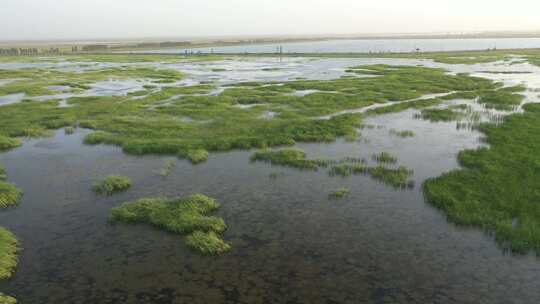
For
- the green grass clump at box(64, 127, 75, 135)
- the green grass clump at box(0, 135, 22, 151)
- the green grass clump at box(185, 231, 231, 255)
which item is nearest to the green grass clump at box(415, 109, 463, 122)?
the green grass clump at box(185, 231, 231, 255)

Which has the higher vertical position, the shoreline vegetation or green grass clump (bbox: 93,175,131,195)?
green grass clump (bbox: 93,175,131,195)

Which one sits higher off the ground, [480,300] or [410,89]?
[410,89]

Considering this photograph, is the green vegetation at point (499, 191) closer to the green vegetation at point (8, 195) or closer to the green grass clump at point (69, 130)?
the green vegetation at point (8, 195)

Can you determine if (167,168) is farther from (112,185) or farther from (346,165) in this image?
(346,165)

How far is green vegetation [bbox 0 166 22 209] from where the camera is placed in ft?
63.7

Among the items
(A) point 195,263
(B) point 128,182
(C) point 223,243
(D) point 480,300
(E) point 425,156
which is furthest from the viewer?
(E) point 425,156

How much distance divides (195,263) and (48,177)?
13978 mm

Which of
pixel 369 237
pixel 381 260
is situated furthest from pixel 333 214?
pixel 381 260

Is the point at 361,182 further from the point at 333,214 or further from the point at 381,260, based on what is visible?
the point at 381,260

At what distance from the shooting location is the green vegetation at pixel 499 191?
15.9 meters

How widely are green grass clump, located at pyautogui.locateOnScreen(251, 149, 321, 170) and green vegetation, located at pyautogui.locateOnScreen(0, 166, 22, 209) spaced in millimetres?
13528

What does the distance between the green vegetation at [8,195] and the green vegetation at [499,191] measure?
2109 centimetres

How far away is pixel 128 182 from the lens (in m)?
21.8

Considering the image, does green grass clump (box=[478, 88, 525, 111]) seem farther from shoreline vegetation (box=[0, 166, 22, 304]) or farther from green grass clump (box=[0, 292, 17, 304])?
green grass clump (box=[0, 292, 17, 304])
